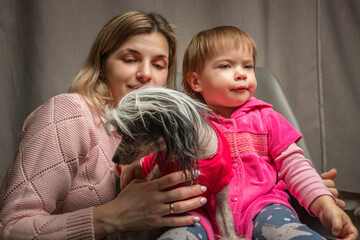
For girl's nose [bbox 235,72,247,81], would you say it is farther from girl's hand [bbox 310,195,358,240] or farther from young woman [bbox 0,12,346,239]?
girl's hand [bbox 310,195,358,240]

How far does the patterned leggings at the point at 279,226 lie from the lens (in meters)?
0.91

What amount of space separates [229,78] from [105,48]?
18.0 inches

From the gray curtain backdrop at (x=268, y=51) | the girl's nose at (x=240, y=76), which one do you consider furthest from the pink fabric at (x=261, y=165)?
the gray curtain backdrop at (x=268, y=51)

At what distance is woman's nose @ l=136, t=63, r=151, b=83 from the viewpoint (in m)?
1.20

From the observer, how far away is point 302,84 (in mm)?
2373

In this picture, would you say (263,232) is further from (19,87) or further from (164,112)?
(19,87)

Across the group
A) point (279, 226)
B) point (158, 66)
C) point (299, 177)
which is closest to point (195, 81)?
point (158, 66)

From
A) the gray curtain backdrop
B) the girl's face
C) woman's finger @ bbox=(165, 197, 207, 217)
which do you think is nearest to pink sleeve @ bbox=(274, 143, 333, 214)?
the girl's face

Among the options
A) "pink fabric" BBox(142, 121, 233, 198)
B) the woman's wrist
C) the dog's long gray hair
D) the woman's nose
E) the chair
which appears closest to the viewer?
the dog's long gray hair

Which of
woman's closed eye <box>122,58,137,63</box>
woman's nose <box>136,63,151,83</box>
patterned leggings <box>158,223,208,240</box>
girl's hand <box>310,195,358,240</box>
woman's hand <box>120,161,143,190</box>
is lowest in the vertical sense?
girl's hand <box>310,195,358,240</box>

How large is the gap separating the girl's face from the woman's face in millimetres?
173

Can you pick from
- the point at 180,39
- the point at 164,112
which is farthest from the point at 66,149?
the point at 180,39

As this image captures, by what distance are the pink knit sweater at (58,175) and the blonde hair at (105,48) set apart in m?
0.07

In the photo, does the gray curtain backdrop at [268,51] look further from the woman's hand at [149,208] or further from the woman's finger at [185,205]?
the woman's finger at [185,205]
